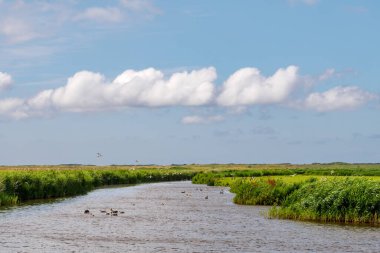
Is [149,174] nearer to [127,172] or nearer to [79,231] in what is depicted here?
[127,172]

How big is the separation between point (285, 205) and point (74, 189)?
125 ft

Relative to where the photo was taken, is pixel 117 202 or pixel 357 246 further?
pixel 117 202

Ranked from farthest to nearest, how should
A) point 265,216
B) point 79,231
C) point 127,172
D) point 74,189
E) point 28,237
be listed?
1. point 127,172
2. point 74,189
3. point 265,216
4. point 79,231
5. point 28,237

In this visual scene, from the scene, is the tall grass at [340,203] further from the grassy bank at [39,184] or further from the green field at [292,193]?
the grassy bank at [39,184]

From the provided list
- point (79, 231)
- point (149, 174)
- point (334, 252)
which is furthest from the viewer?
point (149, 174)

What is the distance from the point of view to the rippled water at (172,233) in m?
29.8

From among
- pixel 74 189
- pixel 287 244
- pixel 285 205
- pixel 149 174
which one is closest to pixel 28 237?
pixel 287 244

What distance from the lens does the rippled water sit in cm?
2977

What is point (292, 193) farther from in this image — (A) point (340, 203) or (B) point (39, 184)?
(B) point (39, 184)

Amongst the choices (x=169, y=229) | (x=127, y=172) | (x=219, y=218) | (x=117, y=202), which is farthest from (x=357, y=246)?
(x=127, y=172)

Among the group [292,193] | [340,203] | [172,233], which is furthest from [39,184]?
[340,203]

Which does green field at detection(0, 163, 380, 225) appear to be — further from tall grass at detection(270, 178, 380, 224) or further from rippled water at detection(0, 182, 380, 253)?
rippled water at detection(0, 182, 380, 253)

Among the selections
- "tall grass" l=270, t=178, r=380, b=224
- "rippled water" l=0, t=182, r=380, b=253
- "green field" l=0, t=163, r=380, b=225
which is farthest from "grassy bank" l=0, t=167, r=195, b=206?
"tall grass" l=270, t=178, r=380, b=224

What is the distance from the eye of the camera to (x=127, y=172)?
12500 centimetres
